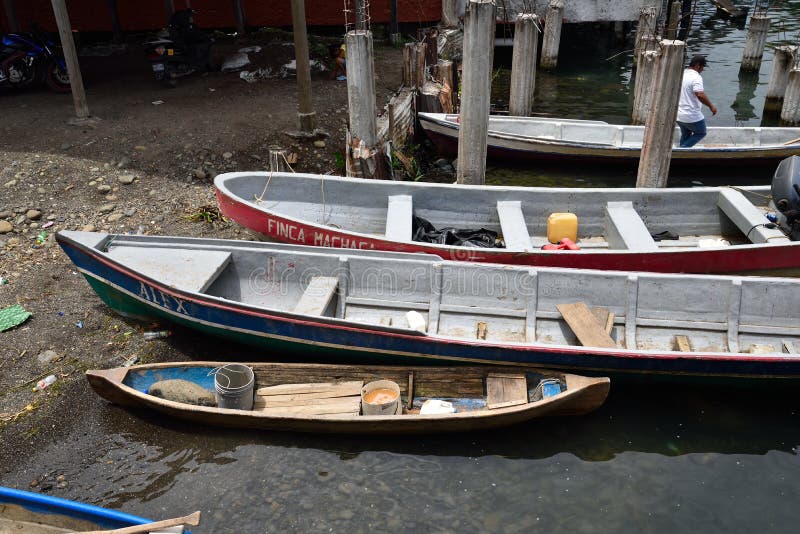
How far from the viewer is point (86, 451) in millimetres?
6555

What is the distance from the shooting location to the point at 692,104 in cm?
1134

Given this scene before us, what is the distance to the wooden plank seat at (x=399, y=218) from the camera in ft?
28.2

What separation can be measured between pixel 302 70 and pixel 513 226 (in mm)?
4838

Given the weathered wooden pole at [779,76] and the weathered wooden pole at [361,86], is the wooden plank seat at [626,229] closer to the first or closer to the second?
the weathered wooden pole at [361,86]

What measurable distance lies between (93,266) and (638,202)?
7197 millimetres

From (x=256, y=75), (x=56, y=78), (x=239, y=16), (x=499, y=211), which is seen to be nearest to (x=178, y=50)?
(x=256, y=75)

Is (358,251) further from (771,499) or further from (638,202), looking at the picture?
(771,499)

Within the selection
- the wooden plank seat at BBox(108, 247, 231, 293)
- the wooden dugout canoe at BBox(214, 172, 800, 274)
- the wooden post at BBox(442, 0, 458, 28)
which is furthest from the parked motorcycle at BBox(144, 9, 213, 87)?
the wooden post at BBox(442, 0, 458, 28)

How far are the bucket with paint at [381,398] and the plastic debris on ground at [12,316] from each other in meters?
4.38

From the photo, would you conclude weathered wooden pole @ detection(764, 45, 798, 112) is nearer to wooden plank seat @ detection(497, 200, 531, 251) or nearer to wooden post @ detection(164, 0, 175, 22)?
wooden plank seat @ detection(497, 200, 531, 251)

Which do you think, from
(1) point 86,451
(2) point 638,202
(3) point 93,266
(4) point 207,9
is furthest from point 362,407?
(4) point 207,9

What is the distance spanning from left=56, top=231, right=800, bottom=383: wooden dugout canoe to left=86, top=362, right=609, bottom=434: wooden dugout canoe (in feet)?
0.61

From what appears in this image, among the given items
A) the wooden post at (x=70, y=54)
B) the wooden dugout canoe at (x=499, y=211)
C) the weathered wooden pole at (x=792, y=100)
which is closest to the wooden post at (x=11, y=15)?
the wooden post at (x=70, y=54)

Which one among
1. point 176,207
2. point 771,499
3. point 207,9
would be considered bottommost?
point 771,499
